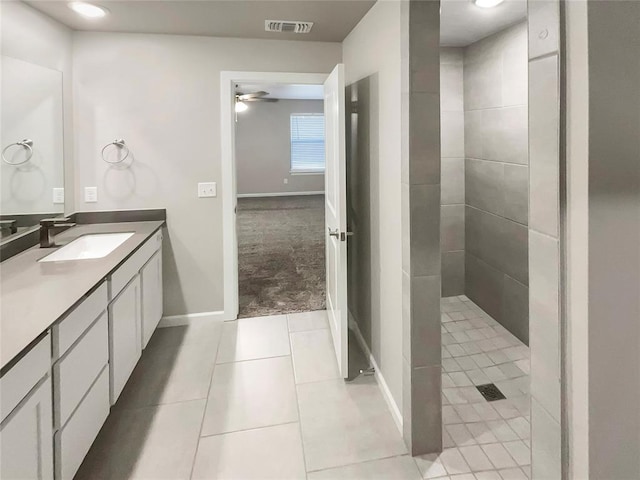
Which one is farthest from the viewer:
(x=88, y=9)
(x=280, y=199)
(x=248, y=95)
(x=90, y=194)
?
(x=280, y=199)

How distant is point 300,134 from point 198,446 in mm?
9798

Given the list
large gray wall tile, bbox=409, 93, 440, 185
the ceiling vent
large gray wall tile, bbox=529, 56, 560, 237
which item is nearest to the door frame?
the ceiling vent

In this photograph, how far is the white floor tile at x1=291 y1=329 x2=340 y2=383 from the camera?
2.59 meters

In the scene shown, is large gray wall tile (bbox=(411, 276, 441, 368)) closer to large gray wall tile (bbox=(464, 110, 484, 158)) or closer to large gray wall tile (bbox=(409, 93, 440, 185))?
large gray wall tile (bbox=(409, 93, 440, 185))

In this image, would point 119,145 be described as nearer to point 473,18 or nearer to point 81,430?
point 81,430

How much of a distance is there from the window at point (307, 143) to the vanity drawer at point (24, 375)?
32.9 feet

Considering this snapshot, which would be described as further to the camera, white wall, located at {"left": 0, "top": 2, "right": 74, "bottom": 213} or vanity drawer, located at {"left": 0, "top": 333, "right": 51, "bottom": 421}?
white wall, located at {"left": 0, "top": 2, "right": 74, "bottom": 213}

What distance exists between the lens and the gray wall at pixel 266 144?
10.5m

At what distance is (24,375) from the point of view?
1.19 metres

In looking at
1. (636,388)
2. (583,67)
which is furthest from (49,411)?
(583,67)

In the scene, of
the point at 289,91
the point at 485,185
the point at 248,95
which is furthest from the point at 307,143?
the point at 485,185

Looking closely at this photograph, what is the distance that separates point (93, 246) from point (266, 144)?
848 centimetres

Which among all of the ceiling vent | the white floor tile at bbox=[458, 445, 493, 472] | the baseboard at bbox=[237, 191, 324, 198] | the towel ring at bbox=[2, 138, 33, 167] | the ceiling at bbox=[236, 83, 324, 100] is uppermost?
the ceiling at bbox=[236, 83, 324, 100]

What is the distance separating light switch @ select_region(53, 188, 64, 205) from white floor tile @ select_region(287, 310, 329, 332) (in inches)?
76.9
